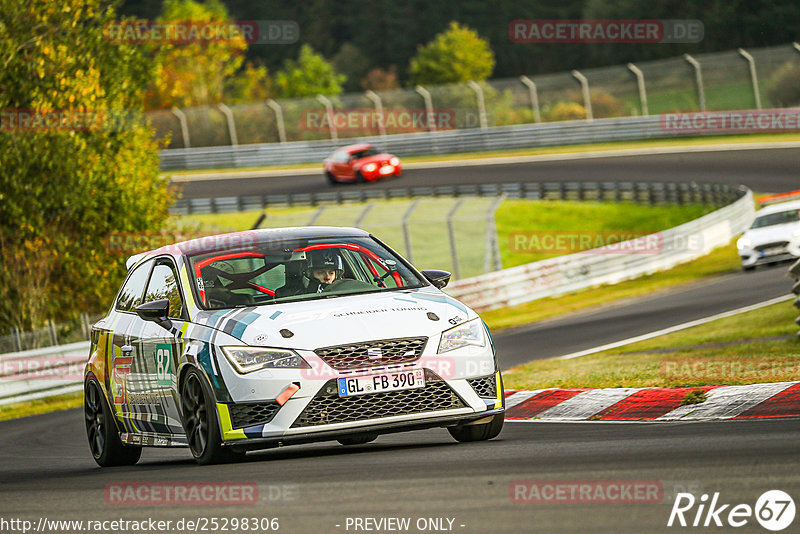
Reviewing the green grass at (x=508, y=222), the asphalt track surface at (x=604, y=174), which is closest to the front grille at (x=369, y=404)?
the green grass at (x=508, y=222)

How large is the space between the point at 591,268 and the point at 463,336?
2036 centimetres

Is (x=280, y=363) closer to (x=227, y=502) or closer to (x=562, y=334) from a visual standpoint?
(x=227, y=502)

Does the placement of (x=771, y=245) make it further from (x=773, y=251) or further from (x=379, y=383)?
(x=379, y=383)

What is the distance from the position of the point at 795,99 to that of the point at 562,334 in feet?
97.6

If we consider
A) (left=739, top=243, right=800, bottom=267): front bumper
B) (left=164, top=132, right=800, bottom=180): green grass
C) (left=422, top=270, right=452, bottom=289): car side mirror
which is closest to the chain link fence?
(left=164, top=132, right=800, bottom=180): green grass

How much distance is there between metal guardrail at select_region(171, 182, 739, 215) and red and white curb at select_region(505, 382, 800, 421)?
24.8 meters

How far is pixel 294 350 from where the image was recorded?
7258 mm

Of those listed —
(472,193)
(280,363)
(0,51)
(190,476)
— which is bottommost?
(472,193)

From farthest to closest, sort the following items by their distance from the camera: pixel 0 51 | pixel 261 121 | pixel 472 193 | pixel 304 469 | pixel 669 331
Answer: pixel 261 121, pixel 472 193, pixel 0 51, pixel 669 331, pixel 304 469

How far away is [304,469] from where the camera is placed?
6.90 meters

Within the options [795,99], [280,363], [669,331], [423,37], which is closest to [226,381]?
[280,363]

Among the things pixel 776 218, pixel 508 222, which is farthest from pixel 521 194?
pixel 776 218

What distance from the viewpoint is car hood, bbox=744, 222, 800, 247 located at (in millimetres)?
24875

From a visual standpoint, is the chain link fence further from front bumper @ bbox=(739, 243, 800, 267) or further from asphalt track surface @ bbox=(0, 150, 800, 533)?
asphalt track surface @ bbox=(0, 150, 800, 533)
